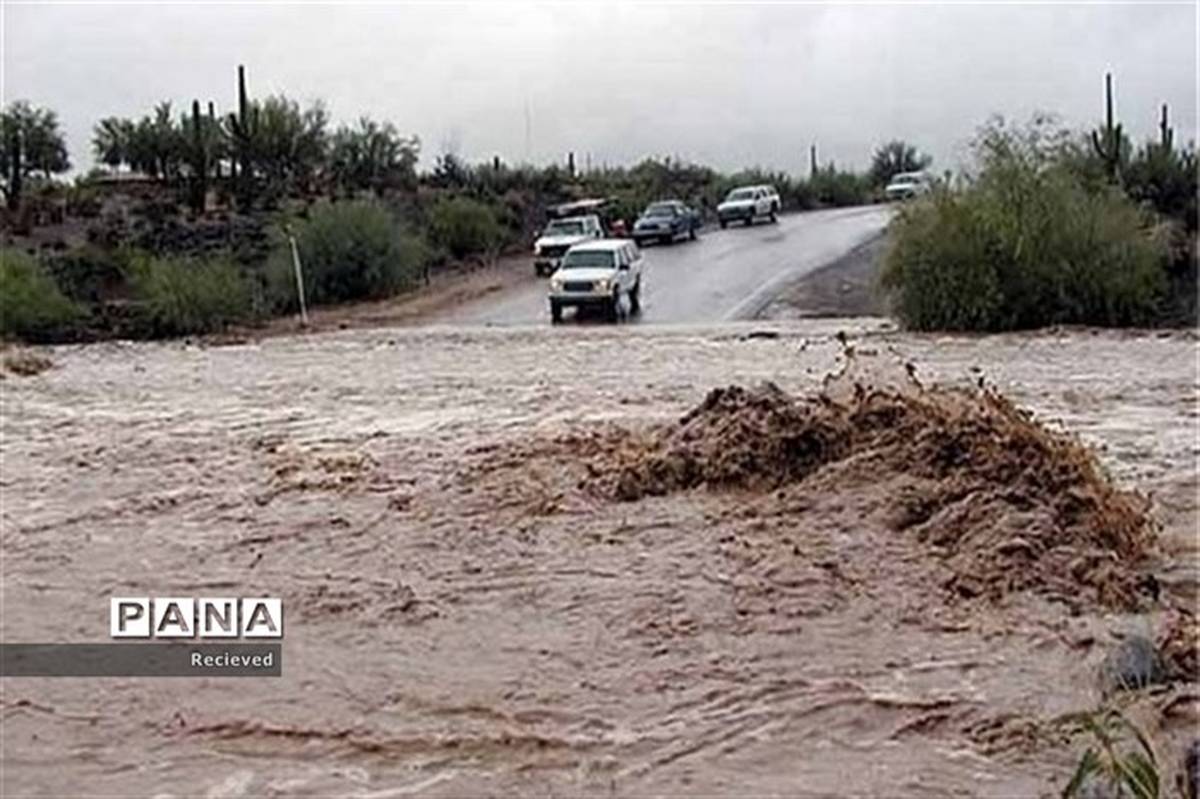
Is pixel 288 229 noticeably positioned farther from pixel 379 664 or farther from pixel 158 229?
pixel 379 664

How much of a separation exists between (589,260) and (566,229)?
563 inches

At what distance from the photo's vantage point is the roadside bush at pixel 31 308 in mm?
40312

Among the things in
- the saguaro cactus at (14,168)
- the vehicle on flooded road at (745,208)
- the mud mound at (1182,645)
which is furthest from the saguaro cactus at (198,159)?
the mud mound at (1182,645)

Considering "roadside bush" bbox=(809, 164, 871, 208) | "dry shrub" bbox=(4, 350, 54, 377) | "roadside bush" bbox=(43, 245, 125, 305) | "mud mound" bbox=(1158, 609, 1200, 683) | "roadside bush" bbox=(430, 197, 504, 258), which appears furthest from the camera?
"roadside bush" bbox=(809, 164, 871, 208)

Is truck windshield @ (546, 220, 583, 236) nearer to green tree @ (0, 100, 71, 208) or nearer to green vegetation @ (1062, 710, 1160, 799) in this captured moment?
green tree @ (0, 100, 71, 208)

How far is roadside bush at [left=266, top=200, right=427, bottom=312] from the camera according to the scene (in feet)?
155

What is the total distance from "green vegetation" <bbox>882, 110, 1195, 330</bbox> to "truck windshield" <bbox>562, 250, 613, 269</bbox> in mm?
8480

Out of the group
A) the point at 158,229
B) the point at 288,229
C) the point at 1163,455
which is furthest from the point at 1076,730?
the point at 158,229

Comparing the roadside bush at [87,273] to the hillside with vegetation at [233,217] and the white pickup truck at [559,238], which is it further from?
the white pickup truck at [559,238]

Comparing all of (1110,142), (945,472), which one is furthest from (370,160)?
(945,472)

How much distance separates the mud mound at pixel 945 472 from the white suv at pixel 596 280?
23442 mm

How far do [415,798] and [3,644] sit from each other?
426 cm

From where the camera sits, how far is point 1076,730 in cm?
818

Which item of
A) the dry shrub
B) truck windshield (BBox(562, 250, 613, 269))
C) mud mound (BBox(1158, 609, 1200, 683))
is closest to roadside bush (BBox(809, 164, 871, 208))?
truck windshield (BBox(562, 250, 613, 269))
